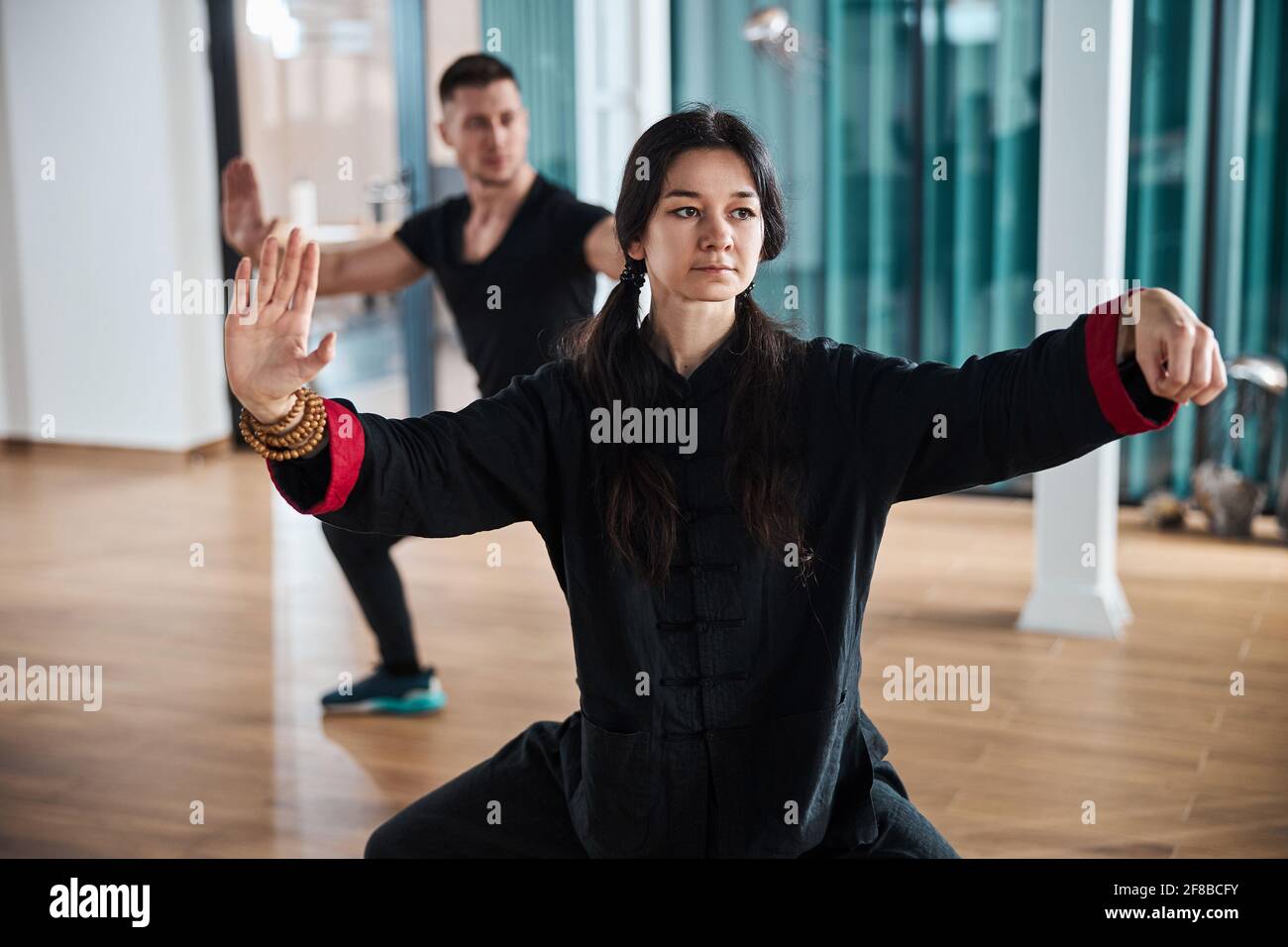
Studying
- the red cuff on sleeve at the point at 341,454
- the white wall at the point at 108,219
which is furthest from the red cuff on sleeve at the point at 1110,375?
the white wall at the point at 108,219

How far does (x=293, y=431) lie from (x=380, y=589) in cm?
177

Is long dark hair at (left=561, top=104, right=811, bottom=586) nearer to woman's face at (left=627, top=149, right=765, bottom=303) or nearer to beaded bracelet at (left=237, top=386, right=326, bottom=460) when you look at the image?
woman's face at (left=627, top=149, right=765, bottom=303)

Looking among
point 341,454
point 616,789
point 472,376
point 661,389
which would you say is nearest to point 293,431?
point 341,454

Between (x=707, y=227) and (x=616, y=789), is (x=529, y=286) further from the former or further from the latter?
(x=616, y=789)

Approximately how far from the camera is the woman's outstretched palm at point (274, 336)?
60.7 inches

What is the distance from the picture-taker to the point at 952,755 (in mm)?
3064

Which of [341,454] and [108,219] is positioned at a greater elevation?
[108,219]

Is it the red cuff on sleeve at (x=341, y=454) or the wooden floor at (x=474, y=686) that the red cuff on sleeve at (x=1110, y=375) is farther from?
the wooden floor at (x=474, y=686)

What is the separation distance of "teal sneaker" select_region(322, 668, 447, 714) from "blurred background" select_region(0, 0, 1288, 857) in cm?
7

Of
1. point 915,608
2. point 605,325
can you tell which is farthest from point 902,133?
point 605,325

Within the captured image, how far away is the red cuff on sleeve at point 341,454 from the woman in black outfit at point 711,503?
10 cm

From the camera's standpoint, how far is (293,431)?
1.58 m

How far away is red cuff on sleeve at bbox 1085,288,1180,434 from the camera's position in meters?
1.59
